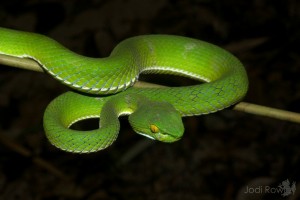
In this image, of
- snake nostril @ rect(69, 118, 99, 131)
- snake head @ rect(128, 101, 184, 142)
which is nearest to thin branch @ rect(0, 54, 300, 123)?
snake head @ rect(128, 101, 184, 142)

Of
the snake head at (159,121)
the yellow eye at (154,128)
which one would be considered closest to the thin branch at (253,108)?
the snake head at (159,121)

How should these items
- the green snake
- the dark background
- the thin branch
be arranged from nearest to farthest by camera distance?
1. the thin branch
2. the green snake
3. the dark background

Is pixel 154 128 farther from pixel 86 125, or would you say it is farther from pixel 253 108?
pixel 86 125

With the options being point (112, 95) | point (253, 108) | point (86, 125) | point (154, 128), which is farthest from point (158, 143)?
point (253, 108)

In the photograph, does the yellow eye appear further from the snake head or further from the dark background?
the dark background

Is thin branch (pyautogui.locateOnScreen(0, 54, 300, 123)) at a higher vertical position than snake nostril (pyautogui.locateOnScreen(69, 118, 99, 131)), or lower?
higher

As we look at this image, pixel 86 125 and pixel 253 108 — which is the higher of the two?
pixel 253 108

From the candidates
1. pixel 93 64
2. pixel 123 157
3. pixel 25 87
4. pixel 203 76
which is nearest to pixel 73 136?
pixel 93 64
